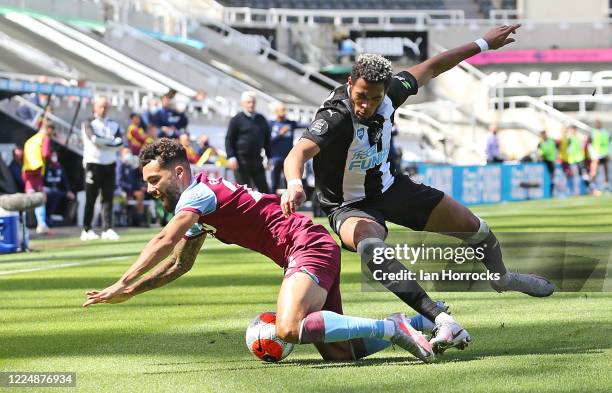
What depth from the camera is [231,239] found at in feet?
25.1

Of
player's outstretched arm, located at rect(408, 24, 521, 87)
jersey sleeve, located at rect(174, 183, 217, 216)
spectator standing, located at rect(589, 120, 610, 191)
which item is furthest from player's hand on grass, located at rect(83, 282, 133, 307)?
spectator standing, located at rect(589, 120, 610, 191)

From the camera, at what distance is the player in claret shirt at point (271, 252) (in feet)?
23.2

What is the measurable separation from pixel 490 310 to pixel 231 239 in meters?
2.80

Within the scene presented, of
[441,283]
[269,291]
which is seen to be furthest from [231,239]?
[269,291]

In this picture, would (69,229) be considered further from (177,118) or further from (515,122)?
(515,122)

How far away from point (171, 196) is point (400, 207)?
1.68 m

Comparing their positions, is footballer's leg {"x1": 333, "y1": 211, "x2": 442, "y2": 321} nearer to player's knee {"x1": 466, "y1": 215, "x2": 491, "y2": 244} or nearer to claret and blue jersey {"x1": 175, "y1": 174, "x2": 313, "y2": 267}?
claret and blue jersey {"x1": 175, "y1": 174, "x2": 313, "y2": 267}

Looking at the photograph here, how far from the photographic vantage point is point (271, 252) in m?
7.68

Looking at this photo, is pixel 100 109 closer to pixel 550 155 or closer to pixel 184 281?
pixel 184 281

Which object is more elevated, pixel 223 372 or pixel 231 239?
pixel 231 239

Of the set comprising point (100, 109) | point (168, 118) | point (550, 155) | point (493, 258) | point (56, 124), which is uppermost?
point (493, 258)

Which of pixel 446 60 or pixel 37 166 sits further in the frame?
pixel 37 166

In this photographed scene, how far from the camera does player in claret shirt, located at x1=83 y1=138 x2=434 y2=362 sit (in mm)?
7082

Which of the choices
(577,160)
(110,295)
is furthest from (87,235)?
(577,160)
